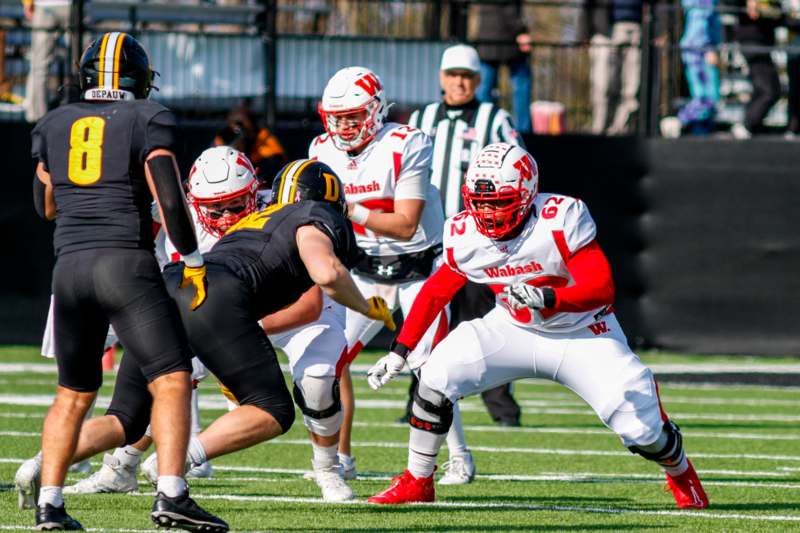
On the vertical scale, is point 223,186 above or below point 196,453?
above

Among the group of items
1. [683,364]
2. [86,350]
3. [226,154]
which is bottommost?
[683,364]

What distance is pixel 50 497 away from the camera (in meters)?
5.12

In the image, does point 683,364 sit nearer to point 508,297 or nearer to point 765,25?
point 765,25

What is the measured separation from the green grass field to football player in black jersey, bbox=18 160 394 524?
328mm

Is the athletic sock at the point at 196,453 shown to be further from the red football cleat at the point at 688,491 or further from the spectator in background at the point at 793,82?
the spectator in background at the point at 793,82

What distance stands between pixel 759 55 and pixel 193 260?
957cm

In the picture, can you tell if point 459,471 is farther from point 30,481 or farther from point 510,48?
point 510,48

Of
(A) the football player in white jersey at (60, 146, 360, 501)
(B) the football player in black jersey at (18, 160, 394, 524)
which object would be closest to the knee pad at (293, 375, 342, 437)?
(A) the football player in white jersey at (60, 146, 360, 501)

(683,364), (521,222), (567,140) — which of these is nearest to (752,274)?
(683,364)

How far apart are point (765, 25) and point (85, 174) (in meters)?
9.92

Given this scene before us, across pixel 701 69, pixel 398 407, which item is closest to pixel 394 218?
pixel 398 407

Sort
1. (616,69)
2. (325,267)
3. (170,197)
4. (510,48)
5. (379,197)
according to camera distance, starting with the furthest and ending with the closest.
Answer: (616,69) < (510,48) < (379,197) < (325,267) < (170,197)

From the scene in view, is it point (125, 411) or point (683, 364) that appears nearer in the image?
point (125, 411)

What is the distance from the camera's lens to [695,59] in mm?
13773
